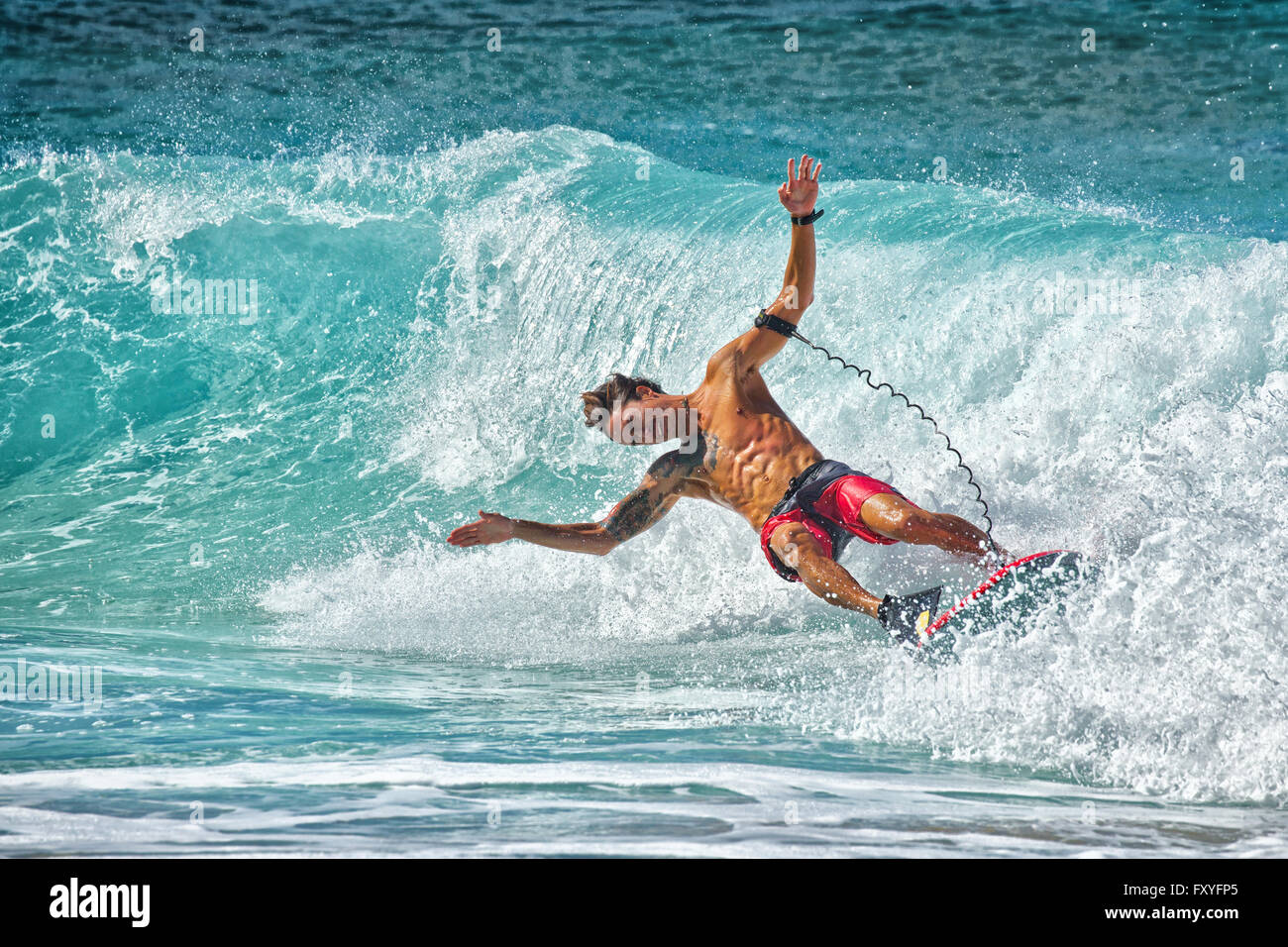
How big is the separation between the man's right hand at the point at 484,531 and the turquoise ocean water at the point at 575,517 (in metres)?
0.67

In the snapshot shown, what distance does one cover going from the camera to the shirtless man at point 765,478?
498cm

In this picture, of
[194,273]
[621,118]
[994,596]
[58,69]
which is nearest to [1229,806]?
[994,596]

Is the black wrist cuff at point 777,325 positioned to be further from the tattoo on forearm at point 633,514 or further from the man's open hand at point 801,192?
the tattoo on forearm at point 633,514

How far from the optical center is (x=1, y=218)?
12.3 m

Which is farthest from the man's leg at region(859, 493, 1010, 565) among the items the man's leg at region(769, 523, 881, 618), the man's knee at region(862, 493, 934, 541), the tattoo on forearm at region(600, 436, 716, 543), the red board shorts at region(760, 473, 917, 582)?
the tattoo on forearm at region(600, 436, 716, 543)

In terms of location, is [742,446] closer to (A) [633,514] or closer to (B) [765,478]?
(B) [765,478]

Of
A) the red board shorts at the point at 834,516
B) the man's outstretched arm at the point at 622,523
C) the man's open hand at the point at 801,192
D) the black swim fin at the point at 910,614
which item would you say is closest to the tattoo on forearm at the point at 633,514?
the man's outstretched arm at the point at 622,523

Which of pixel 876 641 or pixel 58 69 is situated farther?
pixel 58 69

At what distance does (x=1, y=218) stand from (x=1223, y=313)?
1145 centimetres

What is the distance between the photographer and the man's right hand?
4910 millimetres

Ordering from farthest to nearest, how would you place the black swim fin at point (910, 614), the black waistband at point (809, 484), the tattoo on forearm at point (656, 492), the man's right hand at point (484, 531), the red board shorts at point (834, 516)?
1. the tattoo on forearm at point (656, 492)
2. the black waistband at point (809, 484)
3. the red board shorts at point (834, 516)
4. the man's right hand at point (484, 531)
5. the black swim fin at point (910, 614)

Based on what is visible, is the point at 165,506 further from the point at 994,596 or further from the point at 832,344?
the point at 994,596

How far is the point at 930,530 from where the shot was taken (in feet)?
16.2

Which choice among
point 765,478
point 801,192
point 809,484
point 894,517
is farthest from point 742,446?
point 801,192
